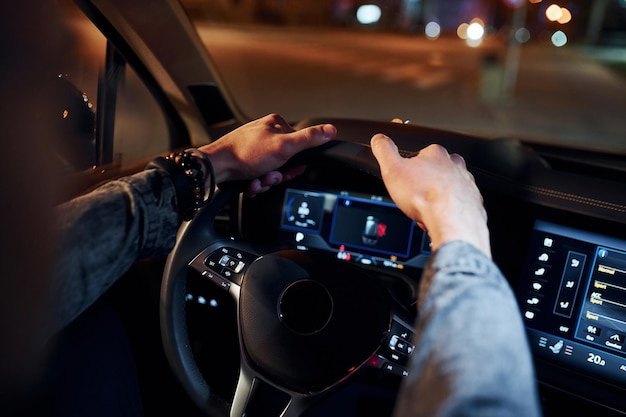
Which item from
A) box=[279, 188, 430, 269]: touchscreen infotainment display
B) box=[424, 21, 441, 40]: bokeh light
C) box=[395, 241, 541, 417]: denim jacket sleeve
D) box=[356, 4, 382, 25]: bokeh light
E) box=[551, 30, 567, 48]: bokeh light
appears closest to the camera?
box=[395, 241, 541, 417]: denim jacket sleeve

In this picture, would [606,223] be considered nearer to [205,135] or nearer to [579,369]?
[579,369]

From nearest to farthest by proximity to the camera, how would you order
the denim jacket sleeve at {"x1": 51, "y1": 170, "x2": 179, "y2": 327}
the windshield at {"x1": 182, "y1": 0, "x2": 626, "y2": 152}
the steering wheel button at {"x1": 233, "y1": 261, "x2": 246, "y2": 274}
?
the denim jacket sleeve at {"x1": 51, "y1": 170, "x2": 179, "y2": 327} < the steering wheel button at {"x1": 233, "y1": 261, "x2": 246, "y2": 274} < the windshield at {"x1": 182, "y1": 0, "x2": 626, "y2": 152}

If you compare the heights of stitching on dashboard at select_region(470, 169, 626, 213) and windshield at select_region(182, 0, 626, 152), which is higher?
windshield at select_region(182, 0, 626, 152)

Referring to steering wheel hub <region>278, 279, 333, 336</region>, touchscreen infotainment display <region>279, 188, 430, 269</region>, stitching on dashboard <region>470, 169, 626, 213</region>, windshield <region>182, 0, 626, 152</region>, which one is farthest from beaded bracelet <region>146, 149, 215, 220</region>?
stitching on dashboard <region>470, 169, 626, 213</region>

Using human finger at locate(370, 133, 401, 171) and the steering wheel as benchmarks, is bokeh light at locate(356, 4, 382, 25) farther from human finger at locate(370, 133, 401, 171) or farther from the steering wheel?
human finger at locate(370, 133, 401, 171)

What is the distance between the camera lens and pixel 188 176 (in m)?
1.61

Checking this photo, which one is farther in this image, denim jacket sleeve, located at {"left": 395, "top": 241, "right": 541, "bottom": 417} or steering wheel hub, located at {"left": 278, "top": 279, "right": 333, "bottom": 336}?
steering wheel hub, located at {"left": 278, "top": 279, "right": 333, "bottom": 336}

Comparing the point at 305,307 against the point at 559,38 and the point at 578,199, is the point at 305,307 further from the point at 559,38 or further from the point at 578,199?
the point at 559,38

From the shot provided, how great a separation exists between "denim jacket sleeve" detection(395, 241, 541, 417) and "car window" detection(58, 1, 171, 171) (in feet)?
3.58

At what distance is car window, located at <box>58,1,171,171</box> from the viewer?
1931mm

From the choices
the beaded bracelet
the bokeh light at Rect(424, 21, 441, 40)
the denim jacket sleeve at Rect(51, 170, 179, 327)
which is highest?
the bokeh light at Rect(424, 21, 441, 40)

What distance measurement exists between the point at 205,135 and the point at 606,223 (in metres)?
1.70

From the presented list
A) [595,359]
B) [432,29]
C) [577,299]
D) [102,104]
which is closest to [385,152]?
[577,299]

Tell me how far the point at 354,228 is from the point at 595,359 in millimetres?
832
